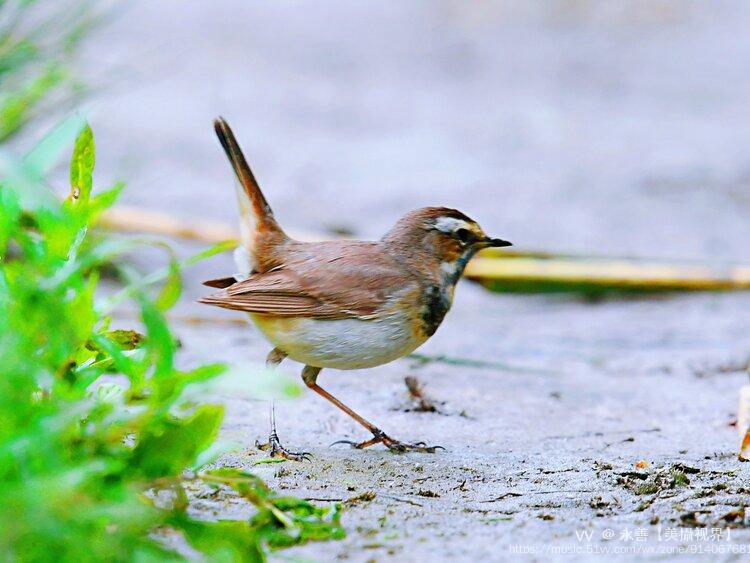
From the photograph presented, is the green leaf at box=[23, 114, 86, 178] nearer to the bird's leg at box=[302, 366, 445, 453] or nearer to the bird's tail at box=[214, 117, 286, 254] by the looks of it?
the bird's tail at box=[214, 117, 286, 254]

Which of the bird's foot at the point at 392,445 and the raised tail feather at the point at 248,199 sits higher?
the raised tail feather at the point at 248,199

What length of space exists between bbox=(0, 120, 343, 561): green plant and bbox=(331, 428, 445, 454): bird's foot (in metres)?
1.30

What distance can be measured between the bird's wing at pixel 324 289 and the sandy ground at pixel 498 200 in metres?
0.57

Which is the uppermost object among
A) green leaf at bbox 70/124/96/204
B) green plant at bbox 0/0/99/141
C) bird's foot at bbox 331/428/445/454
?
green plant at bbox 0/0/99/141

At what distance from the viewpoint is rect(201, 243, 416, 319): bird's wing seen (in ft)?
16.3

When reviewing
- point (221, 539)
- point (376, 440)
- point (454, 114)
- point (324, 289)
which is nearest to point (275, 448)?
point (376, 440)

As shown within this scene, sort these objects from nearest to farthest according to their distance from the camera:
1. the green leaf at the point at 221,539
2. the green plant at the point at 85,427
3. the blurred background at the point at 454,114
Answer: the green plant at the point at 85,427 → the green leaf at the point at 221,539 → the blurred background at the point at 454,114

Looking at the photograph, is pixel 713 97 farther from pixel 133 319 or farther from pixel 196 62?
pixel 133 319

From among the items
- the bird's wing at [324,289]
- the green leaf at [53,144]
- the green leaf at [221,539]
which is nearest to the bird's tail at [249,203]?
the bird's wing at [324,289]

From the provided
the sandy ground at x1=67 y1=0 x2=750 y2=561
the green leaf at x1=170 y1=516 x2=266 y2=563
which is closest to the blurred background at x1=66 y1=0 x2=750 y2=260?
the sandy ground at x1=67 y1=0 x2=750 y2=561

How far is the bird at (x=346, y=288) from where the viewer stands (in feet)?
16.2

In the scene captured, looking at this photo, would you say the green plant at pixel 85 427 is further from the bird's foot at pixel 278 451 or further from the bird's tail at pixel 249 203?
the bird's tail at pixel 249 203

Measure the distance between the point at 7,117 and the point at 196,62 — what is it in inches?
321

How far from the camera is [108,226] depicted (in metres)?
7.67
